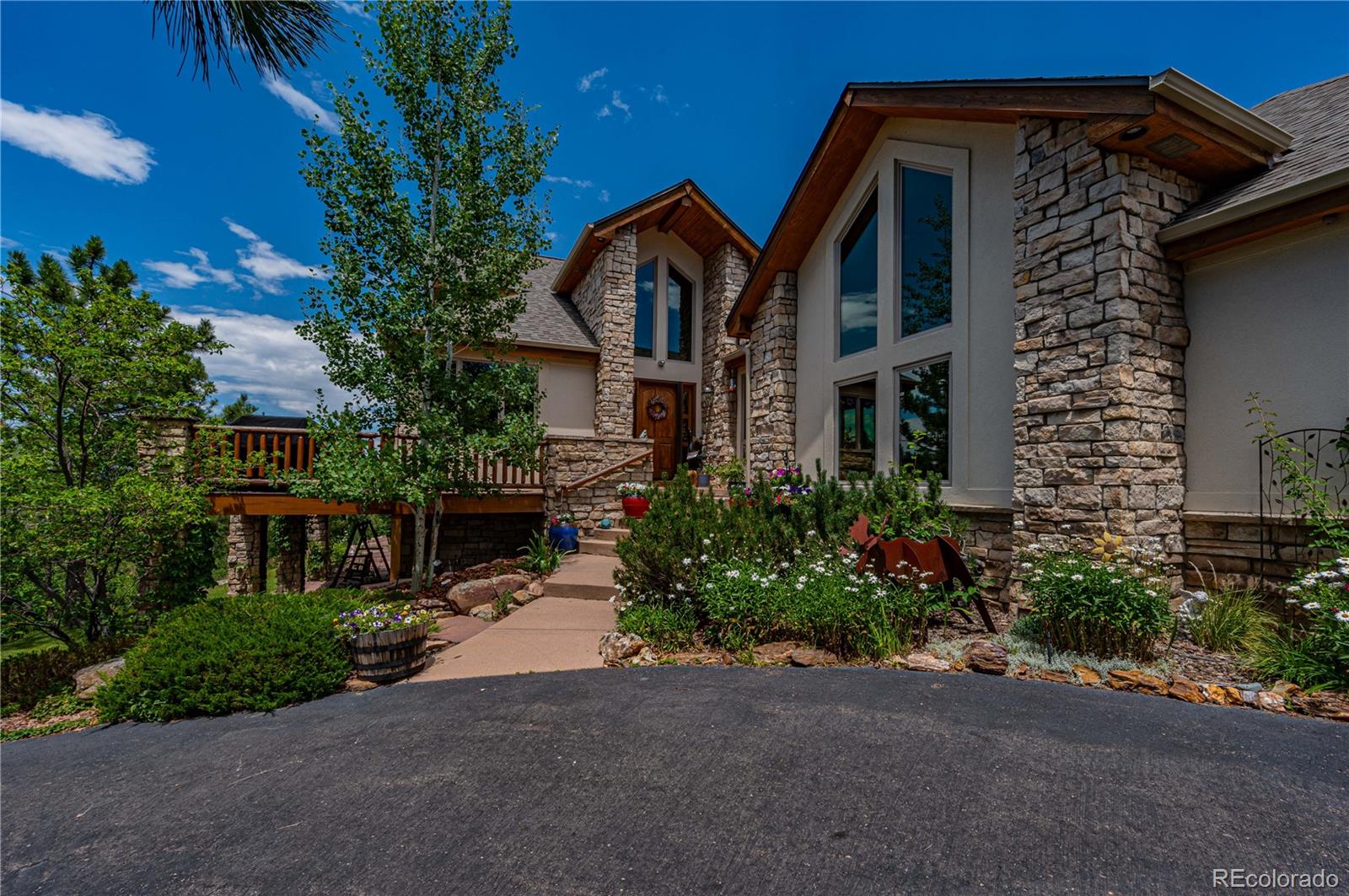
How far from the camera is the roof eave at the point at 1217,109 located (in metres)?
4.90

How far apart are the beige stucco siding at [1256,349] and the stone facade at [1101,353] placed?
157 millimetres

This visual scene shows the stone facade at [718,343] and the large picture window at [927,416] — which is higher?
the stone facade at [718,343]

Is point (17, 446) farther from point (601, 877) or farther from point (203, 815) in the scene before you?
point (601, 877)

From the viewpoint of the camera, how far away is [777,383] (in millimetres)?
10039

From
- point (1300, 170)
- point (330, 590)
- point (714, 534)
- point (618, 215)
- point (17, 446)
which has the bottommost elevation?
point (330, 590)

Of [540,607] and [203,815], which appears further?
[540,607]

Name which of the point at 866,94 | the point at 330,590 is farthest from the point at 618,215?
the point at 330,590

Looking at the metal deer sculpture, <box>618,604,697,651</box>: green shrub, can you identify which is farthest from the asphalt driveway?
the metal deer sculpture

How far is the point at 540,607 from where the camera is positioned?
23.2 feet

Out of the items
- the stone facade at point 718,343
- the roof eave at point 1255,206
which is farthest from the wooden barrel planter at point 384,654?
the stone facade at point 718,343

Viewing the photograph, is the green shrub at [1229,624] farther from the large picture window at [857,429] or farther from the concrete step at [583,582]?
the concrete step at [583,582]

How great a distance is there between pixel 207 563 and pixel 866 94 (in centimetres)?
1137

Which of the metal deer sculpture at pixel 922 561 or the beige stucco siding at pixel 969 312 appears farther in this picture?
the beige stucco siding at pixel 969 312

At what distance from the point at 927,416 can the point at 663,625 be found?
453cm
